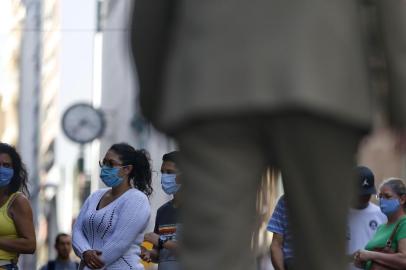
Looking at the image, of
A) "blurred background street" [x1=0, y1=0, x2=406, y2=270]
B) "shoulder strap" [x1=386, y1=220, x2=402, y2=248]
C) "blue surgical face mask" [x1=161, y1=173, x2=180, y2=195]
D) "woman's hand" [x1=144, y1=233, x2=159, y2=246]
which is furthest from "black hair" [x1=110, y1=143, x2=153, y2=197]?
"blurred background street" [x1=0, y1=0, x2=406, y2=270]

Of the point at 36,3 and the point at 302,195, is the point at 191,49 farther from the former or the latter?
the point at 36,3

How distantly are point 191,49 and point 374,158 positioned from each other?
45.7 meters

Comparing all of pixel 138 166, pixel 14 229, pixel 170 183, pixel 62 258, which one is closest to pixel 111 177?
pixel 138 166

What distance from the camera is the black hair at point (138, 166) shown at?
11094mm

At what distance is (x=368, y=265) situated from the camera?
10.8 m

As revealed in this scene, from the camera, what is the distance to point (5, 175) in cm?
Result: 1081

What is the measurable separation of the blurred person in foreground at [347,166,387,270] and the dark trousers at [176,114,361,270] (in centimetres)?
734

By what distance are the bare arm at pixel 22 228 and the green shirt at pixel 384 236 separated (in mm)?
2515

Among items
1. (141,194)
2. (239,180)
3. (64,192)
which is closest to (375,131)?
(239,180)

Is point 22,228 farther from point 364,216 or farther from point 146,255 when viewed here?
point 364,216

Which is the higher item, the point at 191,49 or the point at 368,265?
the point at 191,49

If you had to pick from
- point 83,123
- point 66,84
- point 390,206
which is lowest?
point 390,206

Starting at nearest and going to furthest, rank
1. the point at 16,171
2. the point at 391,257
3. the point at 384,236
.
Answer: the point at 391,257 < the point at 384,236 < the point at 16,171

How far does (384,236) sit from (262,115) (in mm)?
7208
